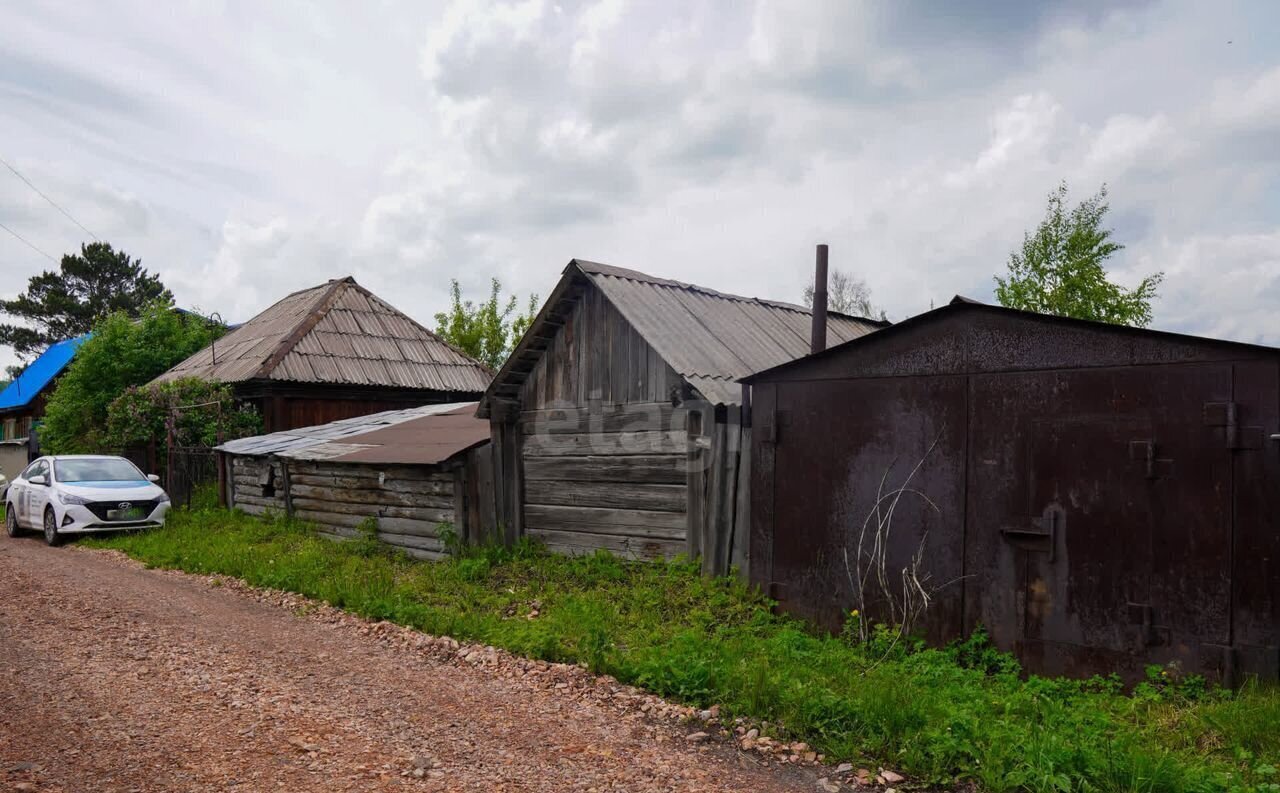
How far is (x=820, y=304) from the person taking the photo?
1063 cm

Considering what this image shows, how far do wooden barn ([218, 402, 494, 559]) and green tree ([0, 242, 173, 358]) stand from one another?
37.8 meters

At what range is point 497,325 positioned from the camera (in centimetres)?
3700

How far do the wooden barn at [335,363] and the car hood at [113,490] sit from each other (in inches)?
175

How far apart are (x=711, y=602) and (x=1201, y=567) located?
166 inches

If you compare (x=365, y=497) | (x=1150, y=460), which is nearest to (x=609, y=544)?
(x=365, y=497)

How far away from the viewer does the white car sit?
1431 cm

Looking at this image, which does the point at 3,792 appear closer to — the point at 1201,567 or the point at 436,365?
the point at 1201,567

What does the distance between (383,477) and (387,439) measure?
52.8 inches

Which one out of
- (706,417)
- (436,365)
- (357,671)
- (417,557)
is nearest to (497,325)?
(436,365)

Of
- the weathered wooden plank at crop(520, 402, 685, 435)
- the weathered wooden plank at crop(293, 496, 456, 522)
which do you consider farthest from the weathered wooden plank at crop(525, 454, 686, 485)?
the weathered wooden plank at crop(293, 496, 456, 522)

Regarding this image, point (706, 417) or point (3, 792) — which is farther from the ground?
Result: point (706, 417)

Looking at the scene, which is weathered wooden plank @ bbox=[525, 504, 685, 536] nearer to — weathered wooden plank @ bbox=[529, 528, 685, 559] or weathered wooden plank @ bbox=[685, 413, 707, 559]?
weathered wooden plank @ bbox=[529, 528, 685, 559]

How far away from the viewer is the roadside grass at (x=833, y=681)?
180 inches

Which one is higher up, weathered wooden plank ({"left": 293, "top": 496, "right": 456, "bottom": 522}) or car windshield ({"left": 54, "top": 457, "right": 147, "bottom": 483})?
car windshield ({"left": 54, "top": 457, "right": 147, "bottom": 483})
